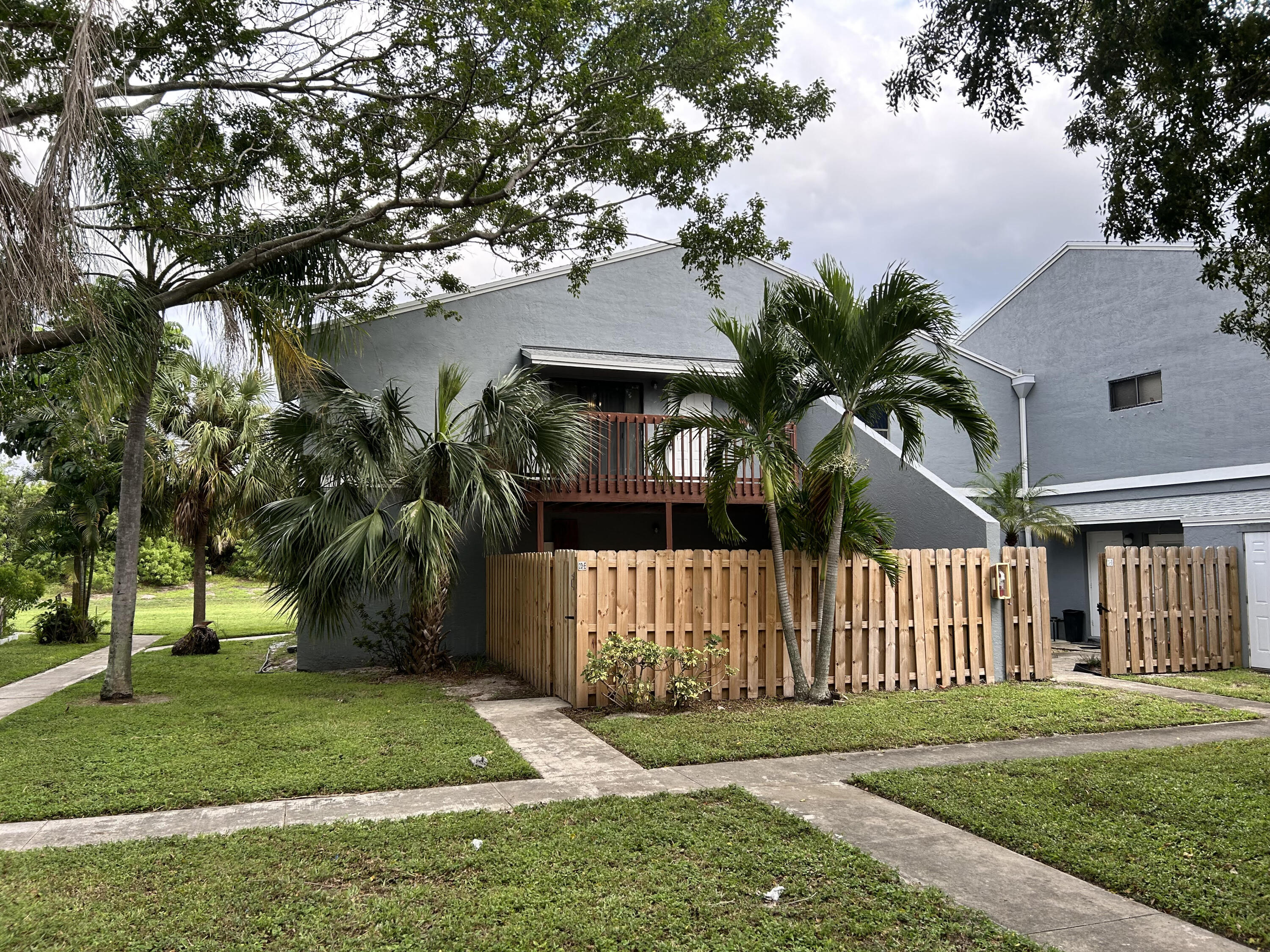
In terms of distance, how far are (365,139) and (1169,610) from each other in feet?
41.4

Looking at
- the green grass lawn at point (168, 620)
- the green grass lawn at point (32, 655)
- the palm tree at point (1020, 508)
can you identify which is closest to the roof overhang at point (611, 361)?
the green grass lawn at point (168, 620)

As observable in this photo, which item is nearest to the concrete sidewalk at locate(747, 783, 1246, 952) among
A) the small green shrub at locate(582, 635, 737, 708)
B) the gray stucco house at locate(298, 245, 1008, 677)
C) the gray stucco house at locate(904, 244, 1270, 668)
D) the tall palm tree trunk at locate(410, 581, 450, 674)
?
the small green shrub at locate(582, 635, 737, 708)

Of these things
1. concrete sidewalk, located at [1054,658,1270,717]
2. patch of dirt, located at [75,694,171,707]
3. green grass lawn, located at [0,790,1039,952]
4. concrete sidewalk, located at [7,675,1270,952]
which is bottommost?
patch of dirt, located at [75,694,171,707]

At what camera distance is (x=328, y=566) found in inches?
431

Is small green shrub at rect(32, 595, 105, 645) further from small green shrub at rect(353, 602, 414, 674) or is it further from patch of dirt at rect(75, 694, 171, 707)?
patch of dirt at rect(75, 694, 171, 707)

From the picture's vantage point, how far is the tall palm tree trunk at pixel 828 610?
9.70 metres

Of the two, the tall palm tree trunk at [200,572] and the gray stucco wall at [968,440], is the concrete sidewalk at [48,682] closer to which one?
the tall palm tree trunk at [200,572]

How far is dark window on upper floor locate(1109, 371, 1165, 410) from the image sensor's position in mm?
16781

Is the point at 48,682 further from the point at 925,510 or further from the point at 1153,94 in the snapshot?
the point at 1153,94

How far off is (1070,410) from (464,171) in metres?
14.0

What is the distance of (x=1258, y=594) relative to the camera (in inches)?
493

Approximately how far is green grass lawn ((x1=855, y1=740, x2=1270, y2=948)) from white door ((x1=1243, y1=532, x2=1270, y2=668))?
6134mm

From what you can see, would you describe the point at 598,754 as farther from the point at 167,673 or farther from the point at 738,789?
the point at 167,673

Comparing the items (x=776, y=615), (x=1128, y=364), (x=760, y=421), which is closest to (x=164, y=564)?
(x=776, y=615)
